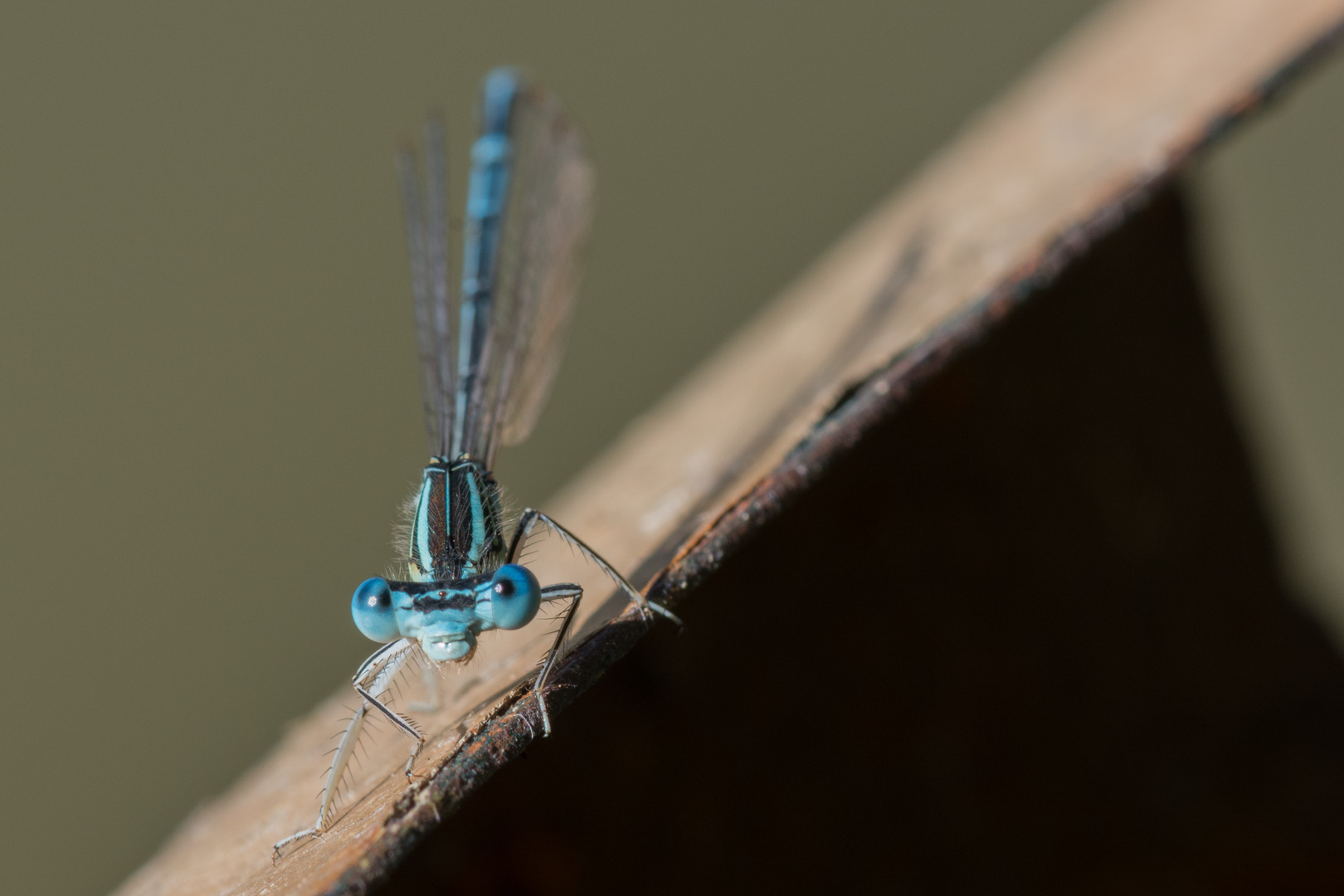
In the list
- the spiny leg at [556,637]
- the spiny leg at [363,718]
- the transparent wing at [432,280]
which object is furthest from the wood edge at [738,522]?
the transparent wing at [432,280]

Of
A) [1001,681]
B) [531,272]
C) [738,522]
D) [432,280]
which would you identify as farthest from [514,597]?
[531,272]

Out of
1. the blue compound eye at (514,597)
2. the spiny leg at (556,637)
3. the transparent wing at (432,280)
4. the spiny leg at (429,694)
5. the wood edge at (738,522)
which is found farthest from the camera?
the transparent wing at (432,280)

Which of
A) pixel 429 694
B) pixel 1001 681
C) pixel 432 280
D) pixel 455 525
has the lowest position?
pixel 1001 681

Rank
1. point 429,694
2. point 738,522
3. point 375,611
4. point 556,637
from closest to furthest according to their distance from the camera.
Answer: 1. point 738,522
2. point 556,637
3. point 375,611
4. point 429,694

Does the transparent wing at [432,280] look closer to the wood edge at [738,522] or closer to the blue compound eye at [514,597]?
the blue compound eye at [514,597]

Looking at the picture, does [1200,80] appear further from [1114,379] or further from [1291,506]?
[1291,506]

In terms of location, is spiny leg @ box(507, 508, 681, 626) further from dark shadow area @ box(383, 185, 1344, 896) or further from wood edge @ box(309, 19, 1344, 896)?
dark shadow area @ box(383, 185, 1344, 896)

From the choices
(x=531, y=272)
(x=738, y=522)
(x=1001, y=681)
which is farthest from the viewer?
(x=531, y=272)

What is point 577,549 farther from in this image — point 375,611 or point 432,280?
point 432,280
